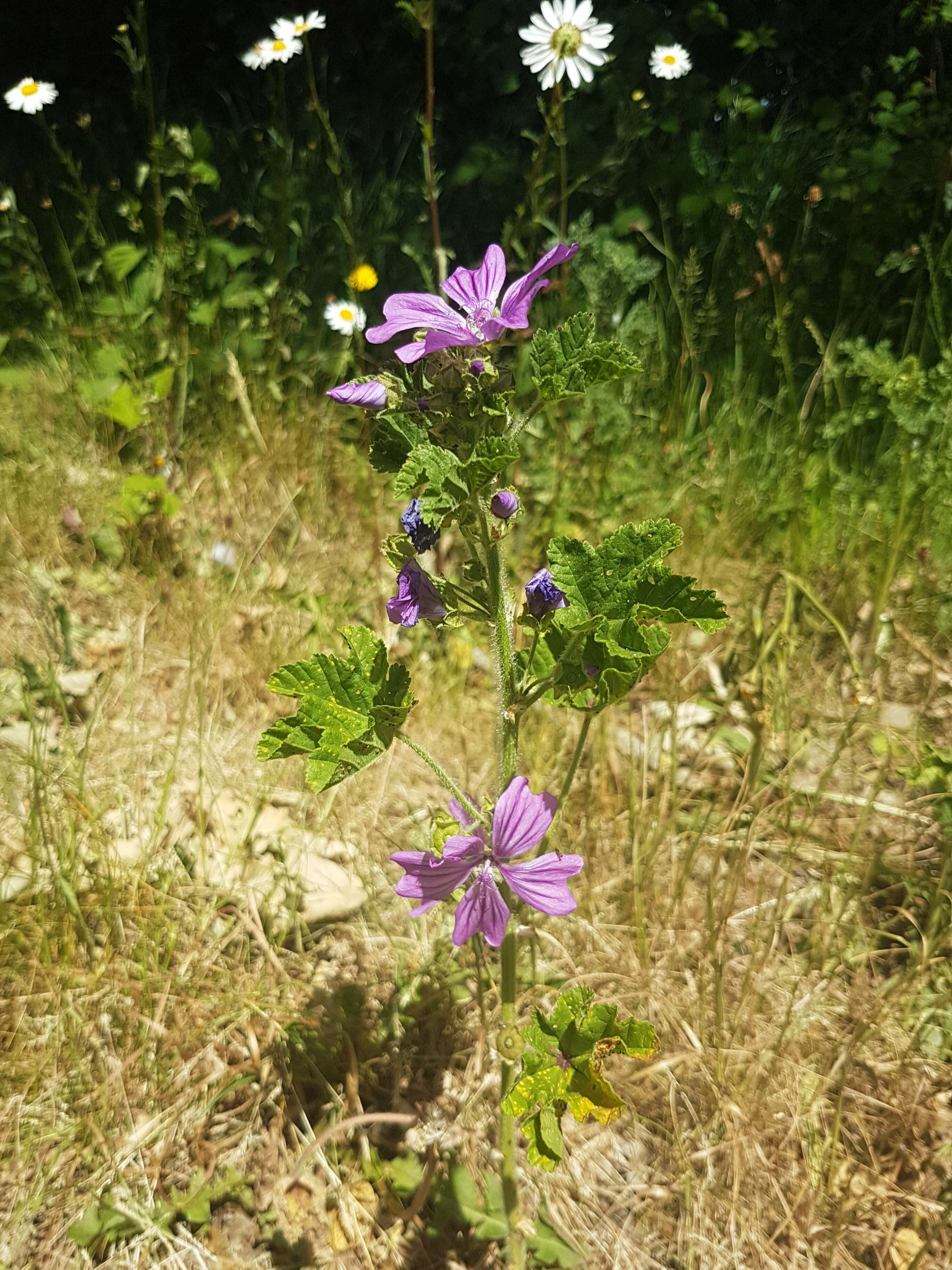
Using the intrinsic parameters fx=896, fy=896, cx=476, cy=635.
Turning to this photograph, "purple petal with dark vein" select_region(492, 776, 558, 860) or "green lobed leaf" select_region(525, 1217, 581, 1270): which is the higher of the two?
"purple petal with dark vein" select_region(492, 776, 558, 860)

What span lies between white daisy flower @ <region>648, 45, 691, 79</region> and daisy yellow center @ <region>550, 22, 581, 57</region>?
1.59 metres

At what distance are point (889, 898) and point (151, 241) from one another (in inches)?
135

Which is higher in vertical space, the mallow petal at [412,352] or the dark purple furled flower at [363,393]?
the mallow petal at [412,352]

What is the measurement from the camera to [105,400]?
9.73 feet

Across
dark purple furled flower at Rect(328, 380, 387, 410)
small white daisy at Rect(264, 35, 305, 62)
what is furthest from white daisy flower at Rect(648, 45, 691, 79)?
dark purple furled flower at Rect(328, 380, 387, 410)

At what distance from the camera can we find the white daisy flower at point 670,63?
3.89 metres

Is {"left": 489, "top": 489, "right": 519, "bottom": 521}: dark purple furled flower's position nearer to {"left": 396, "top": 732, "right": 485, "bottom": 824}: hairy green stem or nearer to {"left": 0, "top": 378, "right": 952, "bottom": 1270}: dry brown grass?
{"left": 396, "top": 732, "right": 485, "bottom": 824}: hairy green stem

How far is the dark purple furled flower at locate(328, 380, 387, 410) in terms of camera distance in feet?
3.31

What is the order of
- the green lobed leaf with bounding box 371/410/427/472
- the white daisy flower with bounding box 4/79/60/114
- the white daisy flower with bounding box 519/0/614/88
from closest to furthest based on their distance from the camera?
1. the green lobed leaf with bounding box 371/410/427/472
2. the white daisy flower with bounding box 519/0/614/88
3. the white daisy flower with bounding box 4/79/60/114

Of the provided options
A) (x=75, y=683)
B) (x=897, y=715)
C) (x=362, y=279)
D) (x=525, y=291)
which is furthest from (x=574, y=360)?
(x=362, y=279)

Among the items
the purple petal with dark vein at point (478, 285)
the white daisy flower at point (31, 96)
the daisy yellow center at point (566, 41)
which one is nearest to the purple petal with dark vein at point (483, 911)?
the purple petal with dark vein at point (478, 285)

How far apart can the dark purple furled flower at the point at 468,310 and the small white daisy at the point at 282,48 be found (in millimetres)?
3035

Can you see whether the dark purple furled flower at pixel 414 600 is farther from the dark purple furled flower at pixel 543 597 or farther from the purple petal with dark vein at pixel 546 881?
the purple petal with dark vein at pixel 546 881

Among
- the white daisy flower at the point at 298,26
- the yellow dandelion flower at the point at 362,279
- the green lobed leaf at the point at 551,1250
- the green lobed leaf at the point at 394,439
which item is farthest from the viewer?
the white daisy flower at the point at 298,26
